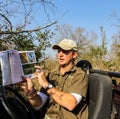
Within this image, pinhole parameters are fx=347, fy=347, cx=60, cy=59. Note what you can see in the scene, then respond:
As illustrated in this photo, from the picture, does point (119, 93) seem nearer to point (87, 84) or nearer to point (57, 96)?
point (87, 84)

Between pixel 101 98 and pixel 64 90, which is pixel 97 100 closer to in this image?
pixel 101 98

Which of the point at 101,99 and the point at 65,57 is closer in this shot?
the point at 101,99

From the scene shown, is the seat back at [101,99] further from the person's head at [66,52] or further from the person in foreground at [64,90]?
the person's head at [66,52]

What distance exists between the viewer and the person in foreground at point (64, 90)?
306cm

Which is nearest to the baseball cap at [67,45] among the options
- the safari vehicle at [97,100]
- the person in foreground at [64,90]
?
the person in foreground at [64,90]

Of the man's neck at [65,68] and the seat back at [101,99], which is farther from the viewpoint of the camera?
the man's neck at [65,68]

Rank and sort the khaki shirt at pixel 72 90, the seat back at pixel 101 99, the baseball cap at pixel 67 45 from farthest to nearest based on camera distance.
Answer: the baseball cap at pixel 67 45, the khaki shirt at pixel 72 90, the seat back at pixel 101 99

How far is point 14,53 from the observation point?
2.32 m

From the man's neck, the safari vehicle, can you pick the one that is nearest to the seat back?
the safari vehicle

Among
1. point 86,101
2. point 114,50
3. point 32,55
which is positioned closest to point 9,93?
point 32,55

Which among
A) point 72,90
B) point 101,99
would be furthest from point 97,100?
point 72,90

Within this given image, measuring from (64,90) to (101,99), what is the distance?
1.38 feet

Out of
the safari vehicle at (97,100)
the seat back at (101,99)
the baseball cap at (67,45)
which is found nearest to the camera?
the safari vehicle at (97,100)

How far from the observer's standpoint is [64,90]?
10.8ft
